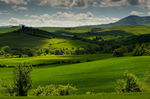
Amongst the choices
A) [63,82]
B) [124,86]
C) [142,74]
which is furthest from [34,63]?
[124,86]

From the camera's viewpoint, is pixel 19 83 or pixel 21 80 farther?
pixel 19 83

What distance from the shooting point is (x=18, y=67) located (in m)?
45.0

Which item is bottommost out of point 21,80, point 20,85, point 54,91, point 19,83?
point 54,91

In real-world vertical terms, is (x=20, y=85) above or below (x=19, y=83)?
below

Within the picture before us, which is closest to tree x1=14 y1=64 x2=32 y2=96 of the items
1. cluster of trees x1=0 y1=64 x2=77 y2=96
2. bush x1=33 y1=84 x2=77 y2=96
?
cluster of trees x1=0 y1=64 x2=77 y2=96

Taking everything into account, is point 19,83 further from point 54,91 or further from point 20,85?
point 54,91

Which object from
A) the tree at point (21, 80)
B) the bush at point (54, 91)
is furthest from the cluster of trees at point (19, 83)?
the bush at point (54, 91)

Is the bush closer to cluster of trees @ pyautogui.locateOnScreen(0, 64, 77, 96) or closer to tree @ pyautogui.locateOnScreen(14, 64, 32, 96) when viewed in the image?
cluster of trees @ pyautogui.locateOnScreen(0, 64, 77, 96)

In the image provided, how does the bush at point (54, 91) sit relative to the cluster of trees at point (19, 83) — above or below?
below

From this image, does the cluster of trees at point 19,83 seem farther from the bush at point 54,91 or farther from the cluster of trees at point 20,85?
the bush at point 54,91

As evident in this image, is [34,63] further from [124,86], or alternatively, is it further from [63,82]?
[124,86]

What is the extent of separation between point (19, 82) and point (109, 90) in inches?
1098

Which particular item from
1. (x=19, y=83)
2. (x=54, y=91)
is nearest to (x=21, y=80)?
(x=19, y=83)

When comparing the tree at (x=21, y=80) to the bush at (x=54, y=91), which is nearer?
the tree at (x=21, y=80)
